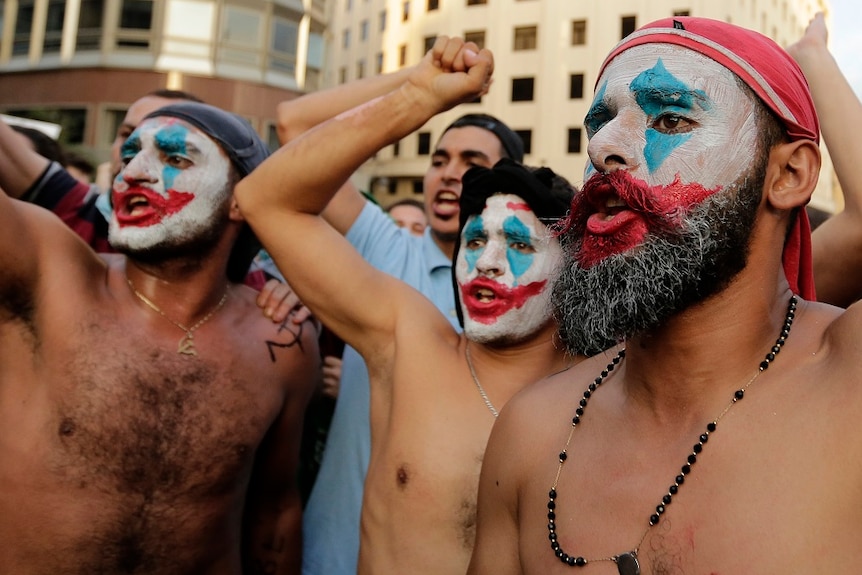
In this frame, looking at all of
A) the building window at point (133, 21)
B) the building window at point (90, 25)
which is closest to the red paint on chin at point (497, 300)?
the building window at point (133, 21)

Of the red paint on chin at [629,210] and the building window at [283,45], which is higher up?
the building window at [283,45]

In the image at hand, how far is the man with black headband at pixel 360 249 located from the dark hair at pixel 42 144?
6.55 ft

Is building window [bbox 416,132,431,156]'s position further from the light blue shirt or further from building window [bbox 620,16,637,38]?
the light blue shirt

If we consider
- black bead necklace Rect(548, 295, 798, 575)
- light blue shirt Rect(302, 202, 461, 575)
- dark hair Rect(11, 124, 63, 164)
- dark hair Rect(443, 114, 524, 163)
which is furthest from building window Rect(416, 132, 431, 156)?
black bead necklace Rect(548, 295, 798, 575)

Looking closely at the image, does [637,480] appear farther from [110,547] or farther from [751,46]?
[110,547]

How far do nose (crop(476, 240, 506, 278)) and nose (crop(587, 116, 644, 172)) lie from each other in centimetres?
94

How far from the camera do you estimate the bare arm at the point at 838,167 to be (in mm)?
2545

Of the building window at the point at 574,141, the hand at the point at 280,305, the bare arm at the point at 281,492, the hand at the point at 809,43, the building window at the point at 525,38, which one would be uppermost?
the building window at the point at 525,38

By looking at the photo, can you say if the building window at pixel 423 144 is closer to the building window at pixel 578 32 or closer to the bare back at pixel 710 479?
the building window at pixel 578 32

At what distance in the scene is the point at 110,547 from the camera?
268 centimetres

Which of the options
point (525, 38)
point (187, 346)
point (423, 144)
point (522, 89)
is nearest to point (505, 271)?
point (187, 346)

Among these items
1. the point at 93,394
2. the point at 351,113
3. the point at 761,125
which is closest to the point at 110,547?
the point at 93,394

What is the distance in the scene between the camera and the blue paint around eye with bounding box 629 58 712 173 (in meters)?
1.83

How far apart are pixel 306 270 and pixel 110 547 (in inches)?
49.3
